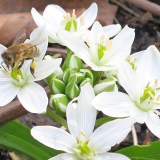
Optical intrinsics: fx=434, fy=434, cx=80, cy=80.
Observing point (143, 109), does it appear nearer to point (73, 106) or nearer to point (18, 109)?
point (73, 106)

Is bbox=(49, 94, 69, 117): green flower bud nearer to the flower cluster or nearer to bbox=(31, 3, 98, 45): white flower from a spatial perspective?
Result: the flower cluster

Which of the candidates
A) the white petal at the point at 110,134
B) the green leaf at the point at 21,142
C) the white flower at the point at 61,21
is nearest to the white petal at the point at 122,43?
the white flower at the point at 61,21

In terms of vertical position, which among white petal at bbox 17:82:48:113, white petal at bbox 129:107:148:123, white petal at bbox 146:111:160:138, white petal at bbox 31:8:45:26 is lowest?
white petal at bbox 146:111:160:138

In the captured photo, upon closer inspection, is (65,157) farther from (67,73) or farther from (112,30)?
(112,30)

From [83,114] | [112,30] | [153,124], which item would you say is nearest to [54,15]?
[112,30]

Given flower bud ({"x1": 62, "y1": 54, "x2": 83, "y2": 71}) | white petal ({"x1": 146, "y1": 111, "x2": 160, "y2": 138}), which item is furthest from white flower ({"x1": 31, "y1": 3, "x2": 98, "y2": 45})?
white petal ({"x1": 146, "y1": 111, "x2": 160, "y2": 138})

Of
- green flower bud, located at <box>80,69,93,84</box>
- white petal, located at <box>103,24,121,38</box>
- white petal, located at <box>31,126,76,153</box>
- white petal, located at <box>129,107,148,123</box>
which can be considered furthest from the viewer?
white petal, located at <box>103,24,121,38</box>
